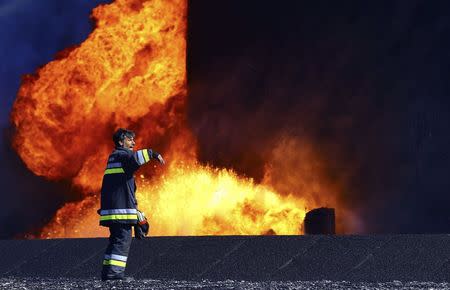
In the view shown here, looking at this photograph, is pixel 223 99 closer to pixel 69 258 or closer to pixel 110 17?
pixel 110 17

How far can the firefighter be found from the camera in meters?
9.30

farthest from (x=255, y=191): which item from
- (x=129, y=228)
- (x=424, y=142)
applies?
(x=129, y=228)

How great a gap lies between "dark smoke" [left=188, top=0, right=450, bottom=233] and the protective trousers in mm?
6884

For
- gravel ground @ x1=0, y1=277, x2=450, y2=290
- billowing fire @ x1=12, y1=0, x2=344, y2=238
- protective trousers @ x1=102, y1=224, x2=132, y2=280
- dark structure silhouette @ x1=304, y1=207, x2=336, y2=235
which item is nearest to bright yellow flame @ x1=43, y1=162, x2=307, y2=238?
billowing fire @ x1=12, y1=0, x2=344, y2=238

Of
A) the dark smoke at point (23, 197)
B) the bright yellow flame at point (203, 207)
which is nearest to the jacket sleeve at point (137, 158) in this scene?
the bright yellow flame at point (203, 207)

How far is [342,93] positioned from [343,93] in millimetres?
21

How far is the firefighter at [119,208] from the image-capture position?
930cm

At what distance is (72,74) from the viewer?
16203 mm

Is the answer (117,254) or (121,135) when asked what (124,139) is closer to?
(121,135)

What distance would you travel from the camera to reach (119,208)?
30.8 ft

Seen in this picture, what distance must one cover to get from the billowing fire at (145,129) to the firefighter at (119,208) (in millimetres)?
6265

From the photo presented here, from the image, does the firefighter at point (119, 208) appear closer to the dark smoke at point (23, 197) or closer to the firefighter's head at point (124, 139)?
the firefighter's head at point (124, 139)

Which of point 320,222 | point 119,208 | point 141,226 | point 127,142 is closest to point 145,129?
Answer: point 320,222

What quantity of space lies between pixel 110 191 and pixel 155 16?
7.21 m
